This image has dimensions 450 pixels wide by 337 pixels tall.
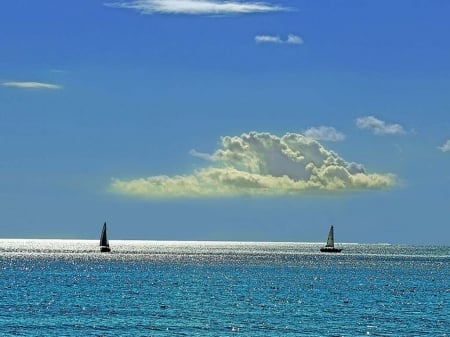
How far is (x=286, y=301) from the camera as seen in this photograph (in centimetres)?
11456

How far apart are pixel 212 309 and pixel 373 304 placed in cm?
2239

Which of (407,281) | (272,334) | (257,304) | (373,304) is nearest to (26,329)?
(272,334)

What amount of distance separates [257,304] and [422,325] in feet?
76.4

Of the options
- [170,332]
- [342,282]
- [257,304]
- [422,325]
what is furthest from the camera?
[342,282]

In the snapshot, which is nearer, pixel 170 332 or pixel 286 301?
pixel 170 332

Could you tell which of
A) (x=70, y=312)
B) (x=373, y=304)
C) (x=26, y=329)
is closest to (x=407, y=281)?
(x=373, y=304)

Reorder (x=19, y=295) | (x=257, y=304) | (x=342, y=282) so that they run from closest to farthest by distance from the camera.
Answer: (x=257, y=304) < (x=19, y=295) < (x=342, y=282)

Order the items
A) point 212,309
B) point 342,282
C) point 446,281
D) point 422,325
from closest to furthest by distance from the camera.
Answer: point 422,325
point 212,309
point 342,282
point 446,281

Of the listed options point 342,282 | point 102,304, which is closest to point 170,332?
point 102,304

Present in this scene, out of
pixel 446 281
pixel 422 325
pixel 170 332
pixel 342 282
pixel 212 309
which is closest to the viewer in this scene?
pixel 170 332

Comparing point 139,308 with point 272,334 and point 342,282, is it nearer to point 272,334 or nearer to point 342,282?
point 272,334

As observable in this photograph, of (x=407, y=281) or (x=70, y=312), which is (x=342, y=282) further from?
(x=70, y=312)

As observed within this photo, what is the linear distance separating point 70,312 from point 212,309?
14610 mm

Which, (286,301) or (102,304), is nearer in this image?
(102,304)
